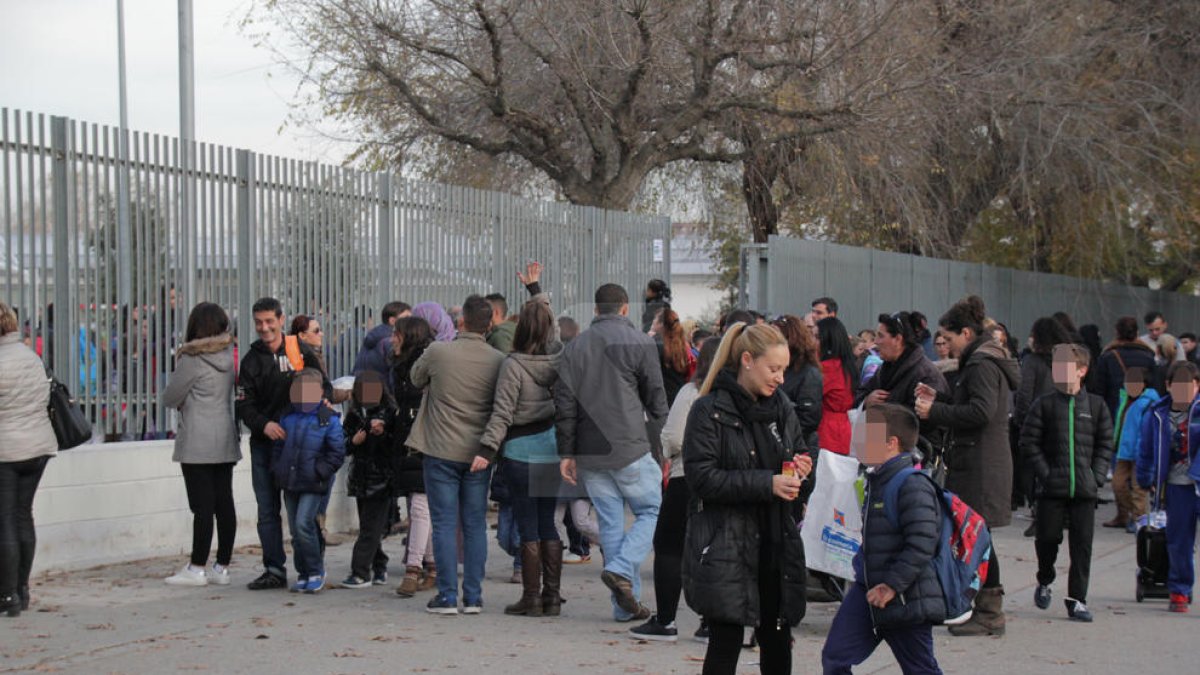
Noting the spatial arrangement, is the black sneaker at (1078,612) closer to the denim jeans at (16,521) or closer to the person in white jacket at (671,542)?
the person in white jacket at (671,542)

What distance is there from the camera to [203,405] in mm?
9477

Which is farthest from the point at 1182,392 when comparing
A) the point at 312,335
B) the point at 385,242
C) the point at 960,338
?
the point at 385,242

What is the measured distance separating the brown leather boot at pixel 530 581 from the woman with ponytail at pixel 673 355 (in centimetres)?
165

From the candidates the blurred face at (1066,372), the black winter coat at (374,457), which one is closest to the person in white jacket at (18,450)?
the black winter coat at (374,457)

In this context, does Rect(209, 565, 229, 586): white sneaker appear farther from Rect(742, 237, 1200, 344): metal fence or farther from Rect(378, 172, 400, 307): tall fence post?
→ Rect(742, 237, 1200, 344): metal fence

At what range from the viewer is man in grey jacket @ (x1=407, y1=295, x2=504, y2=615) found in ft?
28.9

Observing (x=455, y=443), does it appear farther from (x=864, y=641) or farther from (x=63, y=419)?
(x=864, y=641)

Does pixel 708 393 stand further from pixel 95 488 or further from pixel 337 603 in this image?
pixel 95 488

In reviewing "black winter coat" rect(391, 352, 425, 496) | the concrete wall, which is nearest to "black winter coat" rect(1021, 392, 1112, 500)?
"black winter coat" rect(391, 352, 425, 496)

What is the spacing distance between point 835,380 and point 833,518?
2.34m

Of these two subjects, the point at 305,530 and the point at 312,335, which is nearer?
the point at 305,530

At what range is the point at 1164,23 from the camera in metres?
23.0

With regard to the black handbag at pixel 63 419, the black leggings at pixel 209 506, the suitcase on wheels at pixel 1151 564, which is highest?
the black handbag at pixel 63 419

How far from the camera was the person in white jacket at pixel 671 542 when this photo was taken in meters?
8.06
